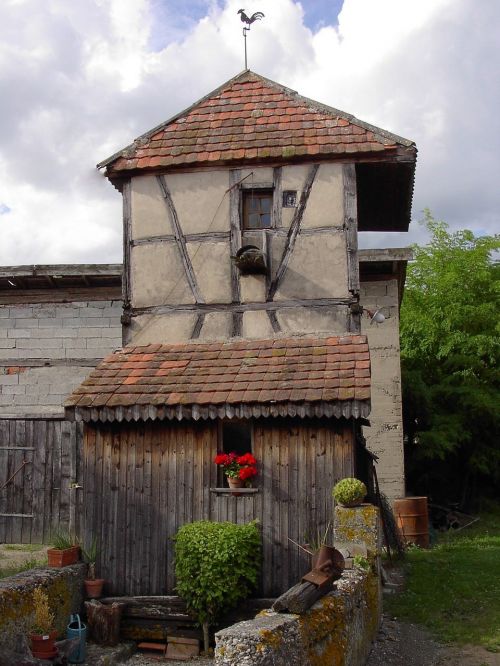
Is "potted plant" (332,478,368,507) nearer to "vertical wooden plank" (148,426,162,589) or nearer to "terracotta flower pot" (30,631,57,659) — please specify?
"vertical wooden plank" (148,426,162,589)

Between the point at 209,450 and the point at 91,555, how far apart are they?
2.04 metres

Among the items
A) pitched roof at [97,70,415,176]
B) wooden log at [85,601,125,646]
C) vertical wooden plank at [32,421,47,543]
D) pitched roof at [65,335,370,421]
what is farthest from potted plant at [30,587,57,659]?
pitched roof at [97,70,415,176]

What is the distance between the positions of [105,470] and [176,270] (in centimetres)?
320

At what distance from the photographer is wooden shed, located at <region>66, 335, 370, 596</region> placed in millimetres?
8492

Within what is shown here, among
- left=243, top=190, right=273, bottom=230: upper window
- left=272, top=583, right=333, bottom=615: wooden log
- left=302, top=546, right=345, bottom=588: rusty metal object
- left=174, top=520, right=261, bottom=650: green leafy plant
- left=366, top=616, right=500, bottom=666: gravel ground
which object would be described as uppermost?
left=243, top=190, right=273, bottom=230: upper window

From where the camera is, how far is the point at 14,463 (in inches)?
472

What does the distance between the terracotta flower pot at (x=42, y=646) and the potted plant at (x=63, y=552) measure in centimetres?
147

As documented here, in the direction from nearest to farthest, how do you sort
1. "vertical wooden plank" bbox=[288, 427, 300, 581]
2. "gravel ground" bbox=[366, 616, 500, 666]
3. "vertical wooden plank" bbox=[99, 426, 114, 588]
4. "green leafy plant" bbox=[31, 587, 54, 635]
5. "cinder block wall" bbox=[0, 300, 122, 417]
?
1. "gravel ground" bbox=[366, 616, 500, 666]
2. "green leafy plant" bbox=[31, 587, 54, 635]
3. "vertical wooden plank" bbox=[288, 427, 300, 581]
4. "vertical wooden plank" bbox=[99, 426, 114, 588]
5. "cinder block wall" bbox=[0, 300, 122, 417]

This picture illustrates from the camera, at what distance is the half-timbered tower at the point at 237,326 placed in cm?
861

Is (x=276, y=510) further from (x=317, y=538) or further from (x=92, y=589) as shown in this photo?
(x=92, y=589)

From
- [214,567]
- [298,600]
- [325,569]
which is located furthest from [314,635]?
[214,567]

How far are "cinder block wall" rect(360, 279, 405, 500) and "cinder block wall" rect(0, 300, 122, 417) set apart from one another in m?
5.34

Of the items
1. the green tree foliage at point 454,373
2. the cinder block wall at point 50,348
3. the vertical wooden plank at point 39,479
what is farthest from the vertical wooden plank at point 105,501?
the green tree foliage at point 454,373

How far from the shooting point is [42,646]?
7.05m
